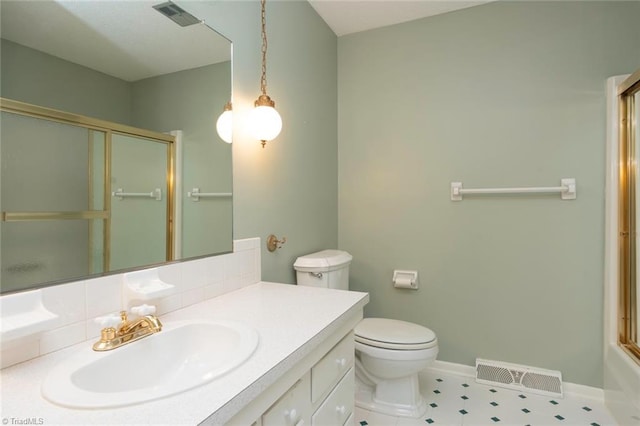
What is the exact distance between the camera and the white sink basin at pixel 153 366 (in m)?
0.60

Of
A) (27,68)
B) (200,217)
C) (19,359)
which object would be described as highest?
(27,68)

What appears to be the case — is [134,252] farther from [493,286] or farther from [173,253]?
[493,286]

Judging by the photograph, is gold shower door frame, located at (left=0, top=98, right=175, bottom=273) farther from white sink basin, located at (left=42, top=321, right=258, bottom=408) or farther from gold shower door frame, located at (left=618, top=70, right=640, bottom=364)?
gold shower door frame, located at (left=618, top=70, right=640, bottom=364)

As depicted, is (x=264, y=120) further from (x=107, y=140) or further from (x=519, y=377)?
(x=519, y=377)

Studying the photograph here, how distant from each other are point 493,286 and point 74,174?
2.19m

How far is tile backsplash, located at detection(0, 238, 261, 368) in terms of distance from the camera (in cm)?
76

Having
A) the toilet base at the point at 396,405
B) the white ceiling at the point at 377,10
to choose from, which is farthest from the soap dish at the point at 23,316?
the white ceiling at the point at 377,10

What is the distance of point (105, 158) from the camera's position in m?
0.94

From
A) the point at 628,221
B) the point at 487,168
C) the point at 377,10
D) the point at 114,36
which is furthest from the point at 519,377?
the point at 114,36

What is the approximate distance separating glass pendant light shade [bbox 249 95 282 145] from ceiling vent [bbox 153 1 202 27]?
39cm

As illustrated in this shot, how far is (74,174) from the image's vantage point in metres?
0.87

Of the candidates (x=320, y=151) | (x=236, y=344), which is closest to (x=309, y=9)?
(x=320, y=151)

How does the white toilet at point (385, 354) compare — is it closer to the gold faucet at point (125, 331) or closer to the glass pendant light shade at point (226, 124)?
the glass pendant light shade at point (226, 124)

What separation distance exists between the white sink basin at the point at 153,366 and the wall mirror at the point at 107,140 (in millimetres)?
235
